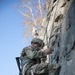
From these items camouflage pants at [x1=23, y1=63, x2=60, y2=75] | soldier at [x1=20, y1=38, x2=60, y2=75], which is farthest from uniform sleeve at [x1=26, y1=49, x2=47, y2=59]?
camouflage pants at [x1=23, y1=63, x2=60, y2=75]

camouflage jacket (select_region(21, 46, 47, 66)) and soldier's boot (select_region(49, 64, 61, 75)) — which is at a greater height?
camouflage jacket (select_region(21, 46, 47, 66))

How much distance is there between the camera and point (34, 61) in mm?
7918

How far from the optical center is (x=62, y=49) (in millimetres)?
9008

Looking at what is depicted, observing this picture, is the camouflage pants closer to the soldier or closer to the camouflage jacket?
the soldier

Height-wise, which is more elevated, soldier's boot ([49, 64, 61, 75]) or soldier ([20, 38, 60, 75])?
soldier ([20, 38, 60, 75])

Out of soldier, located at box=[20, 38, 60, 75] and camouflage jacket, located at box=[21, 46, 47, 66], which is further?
camouflage jacket, located at box=[21, 46, 47, 66]

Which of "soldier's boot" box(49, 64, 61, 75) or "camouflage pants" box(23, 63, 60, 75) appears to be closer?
→ "camouflage pants" box(23, 63, 60, 75)

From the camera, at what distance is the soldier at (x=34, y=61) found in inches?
298

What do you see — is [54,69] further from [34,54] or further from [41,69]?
[34,54]

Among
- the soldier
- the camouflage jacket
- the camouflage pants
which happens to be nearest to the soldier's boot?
the camouflage pants

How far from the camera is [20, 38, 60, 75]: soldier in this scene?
756 cm

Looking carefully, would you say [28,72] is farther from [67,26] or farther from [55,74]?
[67,26]

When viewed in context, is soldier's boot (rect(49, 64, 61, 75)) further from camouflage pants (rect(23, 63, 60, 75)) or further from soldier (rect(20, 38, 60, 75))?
soldier (rect(20, 38, 60, 75))

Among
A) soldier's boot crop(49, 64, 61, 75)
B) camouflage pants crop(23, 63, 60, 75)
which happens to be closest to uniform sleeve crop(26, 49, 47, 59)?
camouflage pants crop(23, 63, 60, 75)
